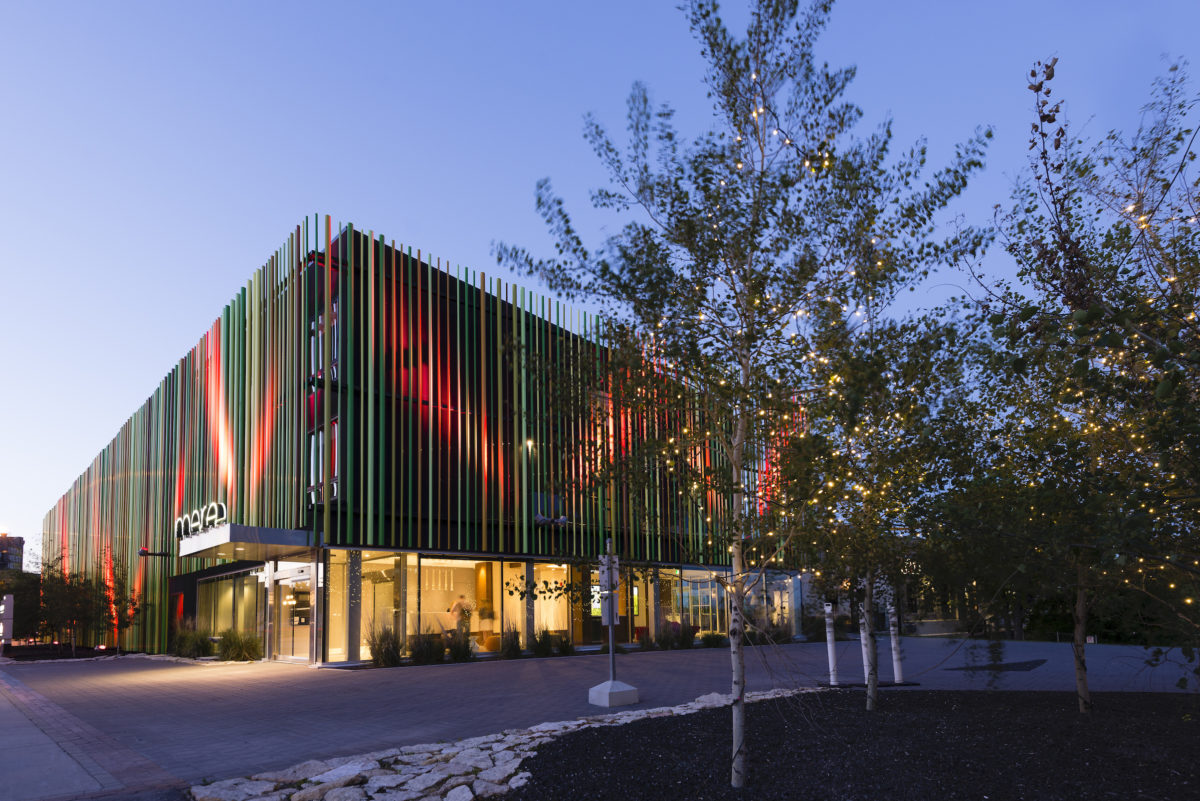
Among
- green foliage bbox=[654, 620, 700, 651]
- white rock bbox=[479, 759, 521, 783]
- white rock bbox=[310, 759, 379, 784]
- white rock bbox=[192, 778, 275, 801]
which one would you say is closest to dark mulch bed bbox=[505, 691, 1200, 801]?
white rock bbox=[479, 759, 521, 783]

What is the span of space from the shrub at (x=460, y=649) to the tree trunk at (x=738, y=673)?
17680 mm

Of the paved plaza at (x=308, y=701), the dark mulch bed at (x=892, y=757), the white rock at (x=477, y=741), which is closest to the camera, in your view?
the dark mulch bed at (x=892, y=757)

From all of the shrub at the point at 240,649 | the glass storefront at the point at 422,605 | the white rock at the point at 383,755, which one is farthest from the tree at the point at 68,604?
the white rock at the point at 383,755

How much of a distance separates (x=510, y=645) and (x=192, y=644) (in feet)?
38.2

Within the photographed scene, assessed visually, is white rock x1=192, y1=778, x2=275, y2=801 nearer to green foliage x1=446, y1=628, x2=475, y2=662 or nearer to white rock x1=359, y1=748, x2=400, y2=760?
white rock x1=359, y1=748, x2=400, y2=760

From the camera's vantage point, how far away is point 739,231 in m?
7.34

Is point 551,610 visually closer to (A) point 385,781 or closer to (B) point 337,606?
(B) point 337,606

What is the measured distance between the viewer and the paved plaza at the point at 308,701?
8719 mm

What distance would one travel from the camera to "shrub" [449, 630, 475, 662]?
76.5 ft

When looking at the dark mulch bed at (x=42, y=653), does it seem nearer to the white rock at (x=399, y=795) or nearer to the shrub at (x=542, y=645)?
the shrub at (x=542, y=645)

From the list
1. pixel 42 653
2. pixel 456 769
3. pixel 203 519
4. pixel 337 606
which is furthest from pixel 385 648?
pixel 42 653

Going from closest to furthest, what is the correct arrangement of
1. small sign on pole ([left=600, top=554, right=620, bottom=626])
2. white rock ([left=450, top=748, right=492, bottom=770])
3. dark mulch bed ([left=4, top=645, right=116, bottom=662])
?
white rock ([left=450, top=748, right=492, bottom=770])
small sign on pole ([left=600, top=554, right=620, bottom=626])
dark mulch bed ([left=4, top=645, right=116, bottom=662])

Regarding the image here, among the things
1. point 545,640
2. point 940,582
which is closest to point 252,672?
point 545,640

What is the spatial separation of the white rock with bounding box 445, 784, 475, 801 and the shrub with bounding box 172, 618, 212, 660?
2418cm
